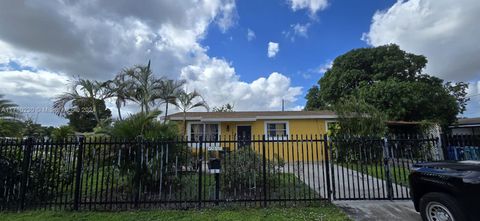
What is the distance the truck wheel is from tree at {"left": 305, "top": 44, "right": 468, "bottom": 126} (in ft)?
49.0

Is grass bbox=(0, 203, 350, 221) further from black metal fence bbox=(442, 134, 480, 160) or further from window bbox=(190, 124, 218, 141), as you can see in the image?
window bbox=(190, 124, 218, 141)

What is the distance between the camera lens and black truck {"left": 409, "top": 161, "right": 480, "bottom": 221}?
3.65 m

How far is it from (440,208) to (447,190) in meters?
0.35

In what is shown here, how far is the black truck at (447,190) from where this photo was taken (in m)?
3.65

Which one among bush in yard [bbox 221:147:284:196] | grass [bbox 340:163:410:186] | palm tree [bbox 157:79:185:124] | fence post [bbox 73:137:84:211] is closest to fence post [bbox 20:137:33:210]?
fence post [bbox 73:137:84:211]

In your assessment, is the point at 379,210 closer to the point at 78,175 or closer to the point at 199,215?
the point at 199,215

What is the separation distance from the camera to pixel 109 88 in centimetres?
1512

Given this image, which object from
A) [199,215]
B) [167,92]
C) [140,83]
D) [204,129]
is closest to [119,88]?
[140,83]

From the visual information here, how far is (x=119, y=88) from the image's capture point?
15336 millimetres

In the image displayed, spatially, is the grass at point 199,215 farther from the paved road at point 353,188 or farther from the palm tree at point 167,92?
the palm tree at point 167,92

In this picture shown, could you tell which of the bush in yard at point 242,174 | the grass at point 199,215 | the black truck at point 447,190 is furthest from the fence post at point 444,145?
the bush in yard at point 242,174

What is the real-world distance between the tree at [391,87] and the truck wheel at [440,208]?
14946 mm

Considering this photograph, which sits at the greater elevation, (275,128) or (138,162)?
(275,128)

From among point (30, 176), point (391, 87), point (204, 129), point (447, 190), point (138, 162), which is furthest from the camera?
point (391, 87)
